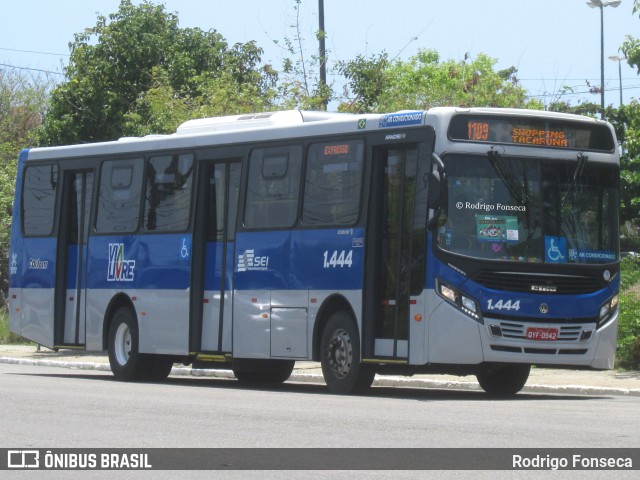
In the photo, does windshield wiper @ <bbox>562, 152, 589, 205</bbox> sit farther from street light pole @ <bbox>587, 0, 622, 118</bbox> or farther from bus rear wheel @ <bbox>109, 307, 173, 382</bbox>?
street light pole @ <bbox>587, 0, 622, 118</bbox>

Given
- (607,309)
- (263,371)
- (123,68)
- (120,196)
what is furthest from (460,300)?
Answer: (123,68)

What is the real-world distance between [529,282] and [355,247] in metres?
2.31

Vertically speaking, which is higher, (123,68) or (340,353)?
(123,68)

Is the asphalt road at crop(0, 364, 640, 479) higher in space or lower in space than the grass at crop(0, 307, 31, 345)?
lower

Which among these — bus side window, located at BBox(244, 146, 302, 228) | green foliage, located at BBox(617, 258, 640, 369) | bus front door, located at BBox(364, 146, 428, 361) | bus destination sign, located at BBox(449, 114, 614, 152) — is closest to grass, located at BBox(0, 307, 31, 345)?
bus side window, located at BBox(244, 146, 302, 228)

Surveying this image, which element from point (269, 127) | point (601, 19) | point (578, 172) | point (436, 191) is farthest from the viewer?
point (601, 19)

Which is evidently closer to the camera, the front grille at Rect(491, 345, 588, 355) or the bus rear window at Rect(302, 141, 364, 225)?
the front grille at Rect(491, 345, 588, 355)

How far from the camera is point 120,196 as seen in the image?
74.0 feet

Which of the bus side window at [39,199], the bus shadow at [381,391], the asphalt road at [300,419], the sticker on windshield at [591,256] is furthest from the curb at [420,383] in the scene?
the bus side window at [39,199]

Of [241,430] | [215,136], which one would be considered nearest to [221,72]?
[215,136]

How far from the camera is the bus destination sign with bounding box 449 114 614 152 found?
1738cm

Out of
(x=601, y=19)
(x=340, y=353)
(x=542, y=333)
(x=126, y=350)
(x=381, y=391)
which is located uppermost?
(x=601, y=19)

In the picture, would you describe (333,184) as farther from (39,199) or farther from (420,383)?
(39,199)

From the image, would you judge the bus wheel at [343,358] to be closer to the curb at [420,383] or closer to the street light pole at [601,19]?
the curb at [420,383]
